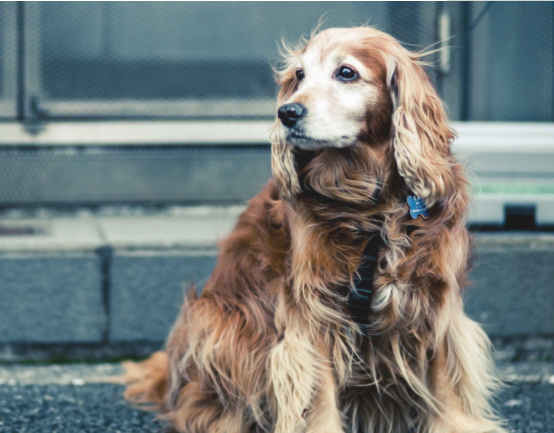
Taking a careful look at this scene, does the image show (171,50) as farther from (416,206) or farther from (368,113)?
(416,206)

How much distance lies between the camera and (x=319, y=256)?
2430 mm

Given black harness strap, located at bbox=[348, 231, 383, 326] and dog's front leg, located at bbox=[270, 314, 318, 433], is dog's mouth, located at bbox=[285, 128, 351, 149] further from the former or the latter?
dog's front leg, located at bbox=[270, 314, 318, 433]

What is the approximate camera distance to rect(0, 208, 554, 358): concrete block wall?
11.8 feet

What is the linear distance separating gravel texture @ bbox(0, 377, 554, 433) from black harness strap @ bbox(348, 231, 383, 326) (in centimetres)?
88

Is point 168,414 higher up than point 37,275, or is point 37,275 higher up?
point 37,275

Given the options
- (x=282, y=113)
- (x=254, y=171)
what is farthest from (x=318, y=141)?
(x=254, y=171)

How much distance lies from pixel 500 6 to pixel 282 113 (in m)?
2.42

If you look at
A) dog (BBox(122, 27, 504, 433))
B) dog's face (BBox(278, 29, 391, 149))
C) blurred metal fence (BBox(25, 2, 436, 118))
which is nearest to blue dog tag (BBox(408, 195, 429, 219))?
dog (BBox(122, 27, 504, 433))

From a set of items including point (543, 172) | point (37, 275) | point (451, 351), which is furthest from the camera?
point (543, 172)

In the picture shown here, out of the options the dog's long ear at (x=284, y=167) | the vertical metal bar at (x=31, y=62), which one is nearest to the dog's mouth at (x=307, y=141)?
the dog's long ear at (x=284, y=167)

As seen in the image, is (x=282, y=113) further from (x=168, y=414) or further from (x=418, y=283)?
(x=168, y=414)

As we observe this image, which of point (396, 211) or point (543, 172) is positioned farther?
point (543, 172)

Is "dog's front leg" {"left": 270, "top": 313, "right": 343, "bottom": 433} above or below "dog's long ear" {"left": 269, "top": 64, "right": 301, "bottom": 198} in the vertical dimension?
below

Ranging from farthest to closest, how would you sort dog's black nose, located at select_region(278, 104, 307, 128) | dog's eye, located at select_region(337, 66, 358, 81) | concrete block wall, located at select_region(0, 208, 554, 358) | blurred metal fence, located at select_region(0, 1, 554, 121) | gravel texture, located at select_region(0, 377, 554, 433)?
blurred metal fence, located at select_region(0, 1, 554, 121) → concrete block wall, located at select_region(0, 208, 554, 358) → gravel texture, located at select_region(0, 377, 554, 433) → dog's eye, located at select_region(337, 66, 358, 81) → dog's black nose, located at select_region(278, 104, 307, 128)
